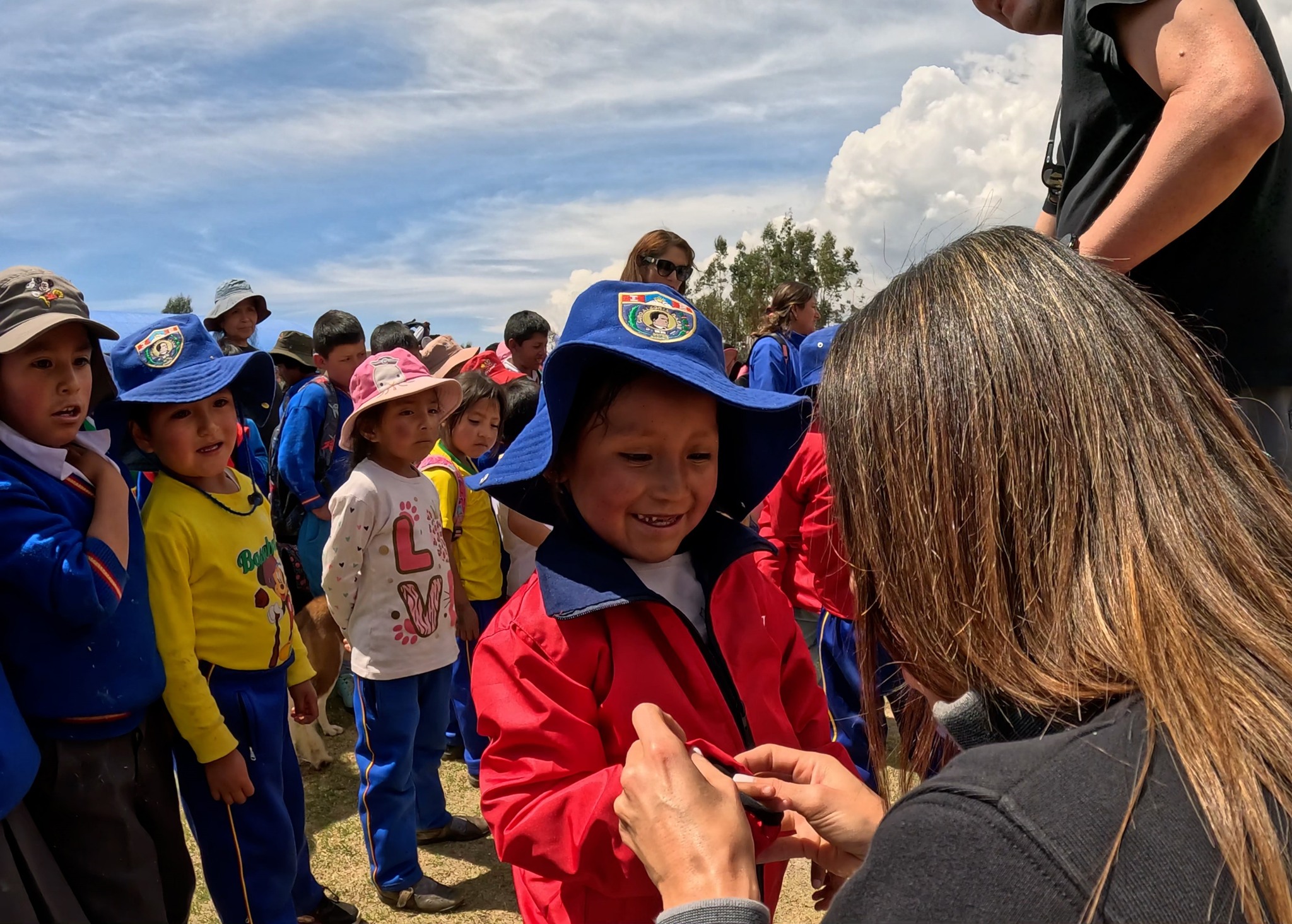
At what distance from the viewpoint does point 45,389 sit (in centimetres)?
242

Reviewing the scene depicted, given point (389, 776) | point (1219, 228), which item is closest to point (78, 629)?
point (389, 776)

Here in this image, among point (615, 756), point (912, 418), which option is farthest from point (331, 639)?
point (912, 418)

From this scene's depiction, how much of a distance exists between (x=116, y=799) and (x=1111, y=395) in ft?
8.30

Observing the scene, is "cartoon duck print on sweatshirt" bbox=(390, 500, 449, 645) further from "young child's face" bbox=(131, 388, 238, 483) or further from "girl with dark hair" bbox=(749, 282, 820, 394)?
"girl with dark hair" bbox=(749, 282, 820, 394)

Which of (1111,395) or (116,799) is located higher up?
(1111,395)

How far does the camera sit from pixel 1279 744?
793 millimetres

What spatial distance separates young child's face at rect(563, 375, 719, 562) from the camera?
177cm

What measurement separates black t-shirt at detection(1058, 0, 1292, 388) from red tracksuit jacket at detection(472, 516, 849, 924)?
3.62 ft

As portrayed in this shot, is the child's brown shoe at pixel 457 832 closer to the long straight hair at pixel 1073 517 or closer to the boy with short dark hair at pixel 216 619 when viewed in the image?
the boy with short dark hair at pixel 216 619

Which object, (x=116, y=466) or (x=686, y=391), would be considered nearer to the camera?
(x=686, y=391)

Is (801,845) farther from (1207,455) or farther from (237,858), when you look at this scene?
(237,858)

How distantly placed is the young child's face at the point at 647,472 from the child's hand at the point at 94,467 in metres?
1.49

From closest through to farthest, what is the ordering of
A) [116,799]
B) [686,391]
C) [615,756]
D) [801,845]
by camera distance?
1. [801,845]
2. [615,756]
3. [686,391]
4. [116,799]

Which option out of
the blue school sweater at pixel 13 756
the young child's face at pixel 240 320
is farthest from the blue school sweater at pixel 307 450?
the blue school sweater at pixel 13 756
